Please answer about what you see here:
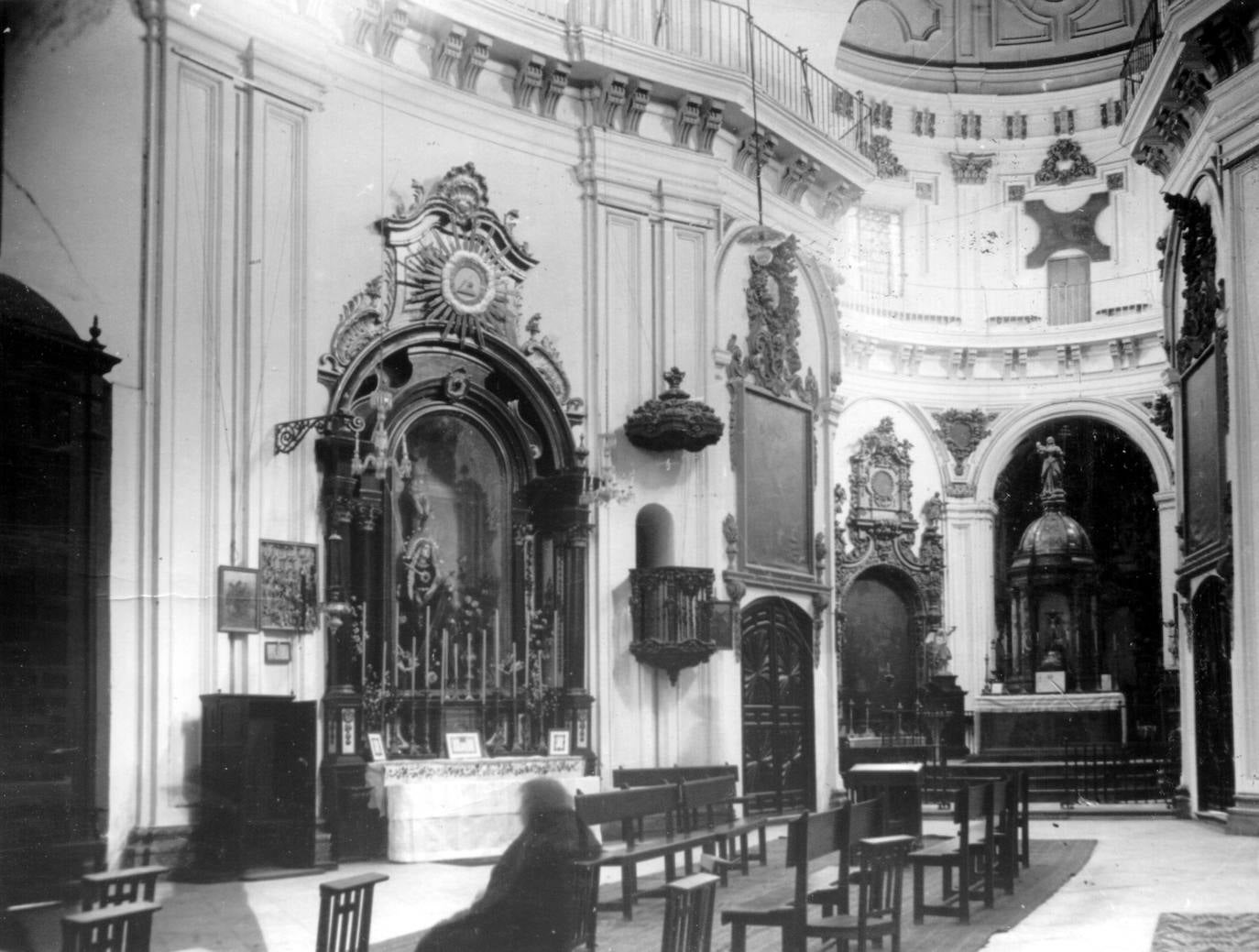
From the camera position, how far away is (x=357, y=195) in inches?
555

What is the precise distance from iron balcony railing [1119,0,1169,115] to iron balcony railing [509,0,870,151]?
3737 mm

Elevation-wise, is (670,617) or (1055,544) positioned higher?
(1055,544)

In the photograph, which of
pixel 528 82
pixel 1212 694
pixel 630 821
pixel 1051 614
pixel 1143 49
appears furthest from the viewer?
pixel 1051 614

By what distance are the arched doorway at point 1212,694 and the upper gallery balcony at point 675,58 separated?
21.1ft

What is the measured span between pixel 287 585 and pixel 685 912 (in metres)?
6.91

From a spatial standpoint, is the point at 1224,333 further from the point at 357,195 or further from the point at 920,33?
the point at 920,33

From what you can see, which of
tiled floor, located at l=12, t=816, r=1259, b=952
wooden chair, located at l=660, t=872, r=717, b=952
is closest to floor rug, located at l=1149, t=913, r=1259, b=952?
tiled floor, located at l=12, t=816, r=1259, b=952

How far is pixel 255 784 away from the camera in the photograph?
11812 millimetres

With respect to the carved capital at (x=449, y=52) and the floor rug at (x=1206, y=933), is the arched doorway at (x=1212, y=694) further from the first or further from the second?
the carved capital at (x=449, y=52)

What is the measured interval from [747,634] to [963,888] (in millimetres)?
7324

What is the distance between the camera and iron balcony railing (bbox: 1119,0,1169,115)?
19781 millimetres

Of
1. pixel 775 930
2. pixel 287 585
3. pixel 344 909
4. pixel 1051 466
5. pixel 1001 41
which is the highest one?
pixel 1001 41

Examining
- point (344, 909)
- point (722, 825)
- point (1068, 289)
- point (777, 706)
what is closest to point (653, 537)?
point (777, 706)

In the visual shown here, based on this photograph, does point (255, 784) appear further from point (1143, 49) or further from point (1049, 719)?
point (1143, 49)
